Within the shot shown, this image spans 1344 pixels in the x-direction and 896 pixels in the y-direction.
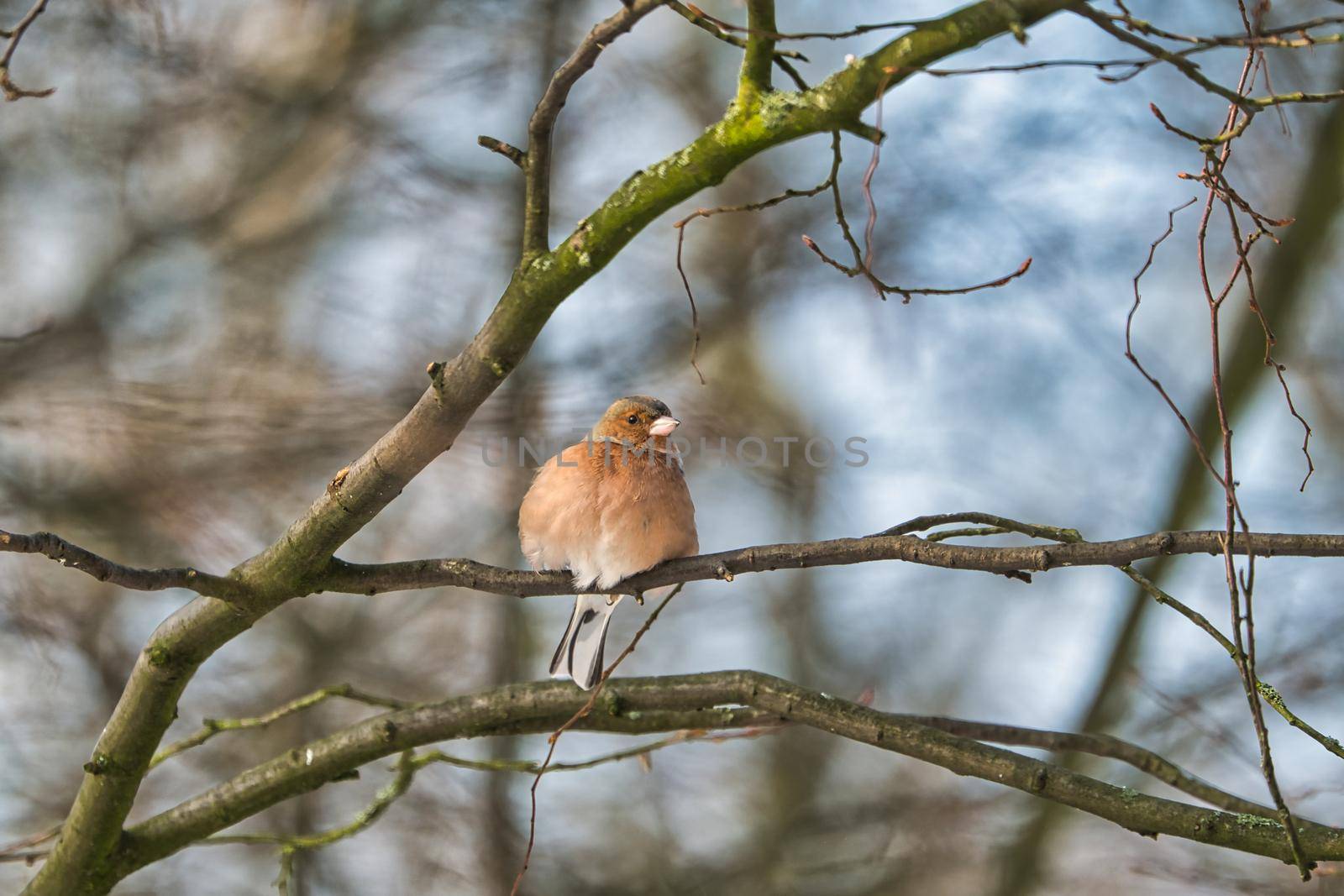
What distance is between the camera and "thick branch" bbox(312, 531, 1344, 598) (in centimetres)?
274

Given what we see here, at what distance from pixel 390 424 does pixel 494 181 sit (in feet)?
6.72

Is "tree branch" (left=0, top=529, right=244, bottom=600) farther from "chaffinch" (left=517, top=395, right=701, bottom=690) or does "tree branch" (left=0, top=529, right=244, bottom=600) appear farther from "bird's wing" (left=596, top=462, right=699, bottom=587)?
"bird's wing" (left=596, top=462, right=699, bottom=587)

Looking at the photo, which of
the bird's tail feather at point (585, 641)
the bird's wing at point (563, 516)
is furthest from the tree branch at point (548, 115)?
the bird's tail feather at point (585, 641)

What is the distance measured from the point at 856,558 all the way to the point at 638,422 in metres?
2.14

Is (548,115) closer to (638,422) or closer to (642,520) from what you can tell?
(642,520)

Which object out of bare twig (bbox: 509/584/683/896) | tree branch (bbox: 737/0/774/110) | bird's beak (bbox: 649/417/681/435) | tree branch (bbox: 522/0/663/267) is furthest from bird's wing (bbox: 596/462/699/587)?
tree branch (bbox: 737/0/774/110)

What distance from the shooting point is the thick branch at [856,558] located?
2742 millimetres

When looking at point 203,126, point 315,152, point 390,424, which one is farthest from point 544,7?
point 390,424

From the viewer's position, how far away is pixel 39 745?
711 cm

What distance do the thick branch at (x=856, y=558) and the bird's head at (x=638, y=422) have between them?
1211mm

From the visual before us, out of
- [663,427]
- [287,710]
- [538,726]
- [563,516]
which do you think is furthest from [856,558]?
[287,710]

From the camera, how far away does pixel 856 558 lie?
10.1 ft

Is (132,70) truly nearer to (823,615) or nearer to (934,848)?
(823,615)

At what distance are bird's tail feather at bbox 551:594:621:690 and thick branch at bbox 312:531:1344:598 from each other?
1.23 metres
